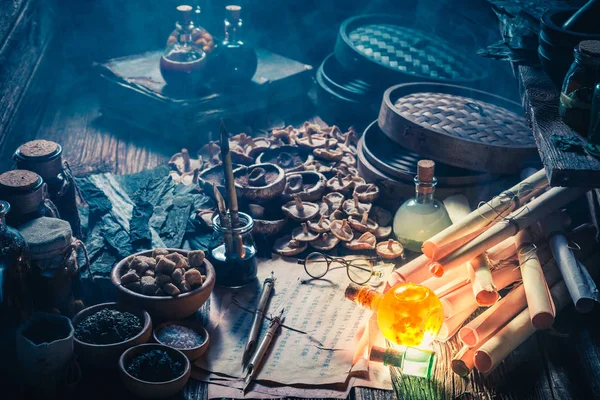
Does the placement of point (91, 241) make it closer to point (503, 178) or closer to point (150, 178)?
point (150, 178)

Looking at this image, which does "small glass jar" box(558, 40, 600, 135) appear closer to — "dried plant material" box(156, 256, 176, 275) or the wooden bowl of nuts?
the wooden bowl of nuts

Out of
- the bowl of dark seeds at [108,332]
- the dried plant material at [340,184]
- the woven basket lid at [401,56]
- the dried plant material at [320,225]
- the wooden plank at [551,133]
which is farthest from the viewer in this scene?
the woven basket lid at [401,56]

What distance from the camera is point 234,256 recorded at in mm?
3373

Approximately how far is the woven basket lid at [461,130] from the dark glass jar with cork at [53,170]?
2140mm

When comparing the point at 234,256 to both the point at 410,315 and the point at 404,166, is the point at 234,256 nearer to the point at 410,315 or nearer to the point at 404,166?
the point at 410,315

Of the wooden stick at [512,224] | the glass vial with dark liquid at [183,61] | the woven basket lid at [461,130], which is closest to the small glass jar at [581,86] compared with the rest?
the wooden stick at [512,224]

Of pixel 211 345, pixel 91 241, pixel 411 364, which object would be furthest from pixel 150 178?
pixel 411 364

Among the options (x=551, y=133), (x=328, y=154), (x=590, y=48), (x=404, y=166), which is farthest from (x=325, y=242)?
(x=590, y=48)

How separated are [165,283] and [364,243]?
1371 mm

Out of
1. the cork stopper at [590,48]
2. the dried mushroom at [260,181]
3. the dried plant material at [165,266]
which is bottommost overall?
the dried mushroom at [260,181]

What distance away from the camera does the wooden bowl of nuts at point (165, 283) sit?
2.87 metres

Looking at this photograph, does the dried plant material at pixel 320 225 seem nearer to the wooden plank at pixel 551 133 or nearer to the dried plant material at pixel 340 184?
the dried plant material at pixel 340 184

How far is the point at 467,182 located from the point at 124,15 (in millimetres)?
4568

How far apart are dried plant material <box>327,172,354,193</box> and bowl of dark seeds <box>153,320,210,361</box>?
1586 mm
